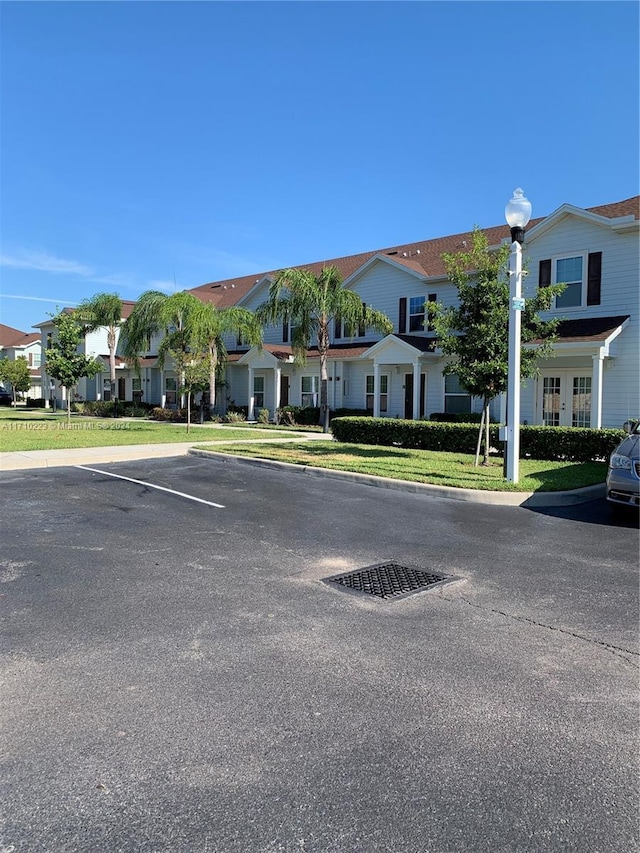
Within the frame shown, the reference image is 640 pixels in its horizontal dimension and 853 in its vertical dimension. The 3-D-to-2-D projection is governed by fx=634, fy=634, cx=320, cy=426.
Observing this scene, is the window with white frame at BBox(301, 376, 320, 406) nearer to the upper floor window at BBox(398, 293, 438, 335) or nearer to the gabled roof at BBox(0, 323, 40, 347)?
the upper floor window at BBox(398, 293, 438, 335)

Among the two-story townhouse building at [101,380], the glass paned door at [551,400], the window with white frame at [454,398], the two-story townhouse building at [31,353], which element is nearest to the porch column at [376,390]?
the window with white frame at [454,398]

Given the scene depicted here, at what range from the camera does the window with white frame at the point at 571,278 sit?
20641 mm

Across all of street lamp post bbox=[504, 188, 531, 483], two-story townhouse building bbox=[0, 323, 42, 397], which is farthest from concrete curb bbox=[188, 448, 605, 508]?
two-story townhouse building bbox=[0, 323, 42, 397]

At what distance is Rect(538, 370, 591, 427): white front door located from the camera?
2098 centimetres

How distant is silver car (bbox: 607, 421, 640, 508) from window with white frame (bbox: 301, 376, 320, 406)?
71.9 feet

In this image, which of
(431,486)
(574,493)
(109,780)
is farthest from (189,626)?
(574,493)

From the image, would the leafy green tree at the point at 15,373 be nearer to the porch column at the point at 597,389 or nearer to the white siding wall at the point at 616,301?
the white siding wall at the point at 616,301

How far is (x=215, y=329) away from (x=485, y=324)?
1897cm

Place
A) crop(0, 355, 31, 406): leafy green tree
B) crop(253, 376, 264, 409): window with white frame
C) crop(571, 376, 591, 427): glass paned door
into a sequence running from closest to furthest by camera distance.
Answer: crop(571, 376, 591, 427): glass paned door → crop(253, 376, 264, 409): window with white frame → crop(0, 355, 31, 406): leafy green tree

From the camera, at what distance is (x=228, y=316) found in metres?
30.3

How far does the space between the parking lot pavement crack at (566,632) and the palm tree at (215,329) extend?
23.9m

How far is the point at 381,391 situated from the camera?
2739 cm

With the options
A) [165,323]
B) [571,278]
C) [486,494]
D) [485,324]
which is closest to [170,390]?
[165,323]

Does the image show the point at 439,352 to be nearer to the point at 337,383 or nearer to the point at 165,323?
the point at 337,383
